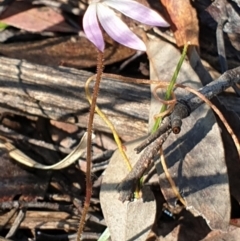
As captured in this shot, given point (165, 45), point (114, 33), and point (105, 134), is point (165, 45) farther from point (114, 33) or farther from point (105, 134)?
point (114, 33)

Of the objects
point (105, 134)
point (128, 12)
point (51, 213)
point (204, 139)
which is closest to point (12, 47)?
point (105, 134)

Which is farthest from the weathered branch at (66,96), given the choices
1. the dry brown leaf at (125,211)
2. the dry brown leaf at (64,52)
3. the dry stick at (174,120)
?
Result: the dry stick at (174,120)

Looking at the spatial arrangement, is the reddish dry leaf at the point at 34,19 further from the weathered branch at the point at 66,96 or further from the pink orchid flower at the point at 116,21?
the pink orchid flower at the point at 116,21

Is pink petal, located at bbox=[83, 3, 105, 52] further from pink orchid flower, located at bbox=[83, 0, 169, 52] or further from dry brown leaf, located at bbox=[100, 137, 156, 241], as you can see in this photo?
dry brown leaf, located at bbox=[100, 137, 156, 241]

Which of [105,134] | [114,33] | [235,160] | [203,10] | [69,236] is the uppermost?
[114,33]

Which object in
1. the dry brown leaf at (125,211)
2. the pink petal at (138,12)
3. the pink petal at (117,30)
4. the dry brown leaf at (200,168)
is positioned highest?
the pink petal at (138,12)
